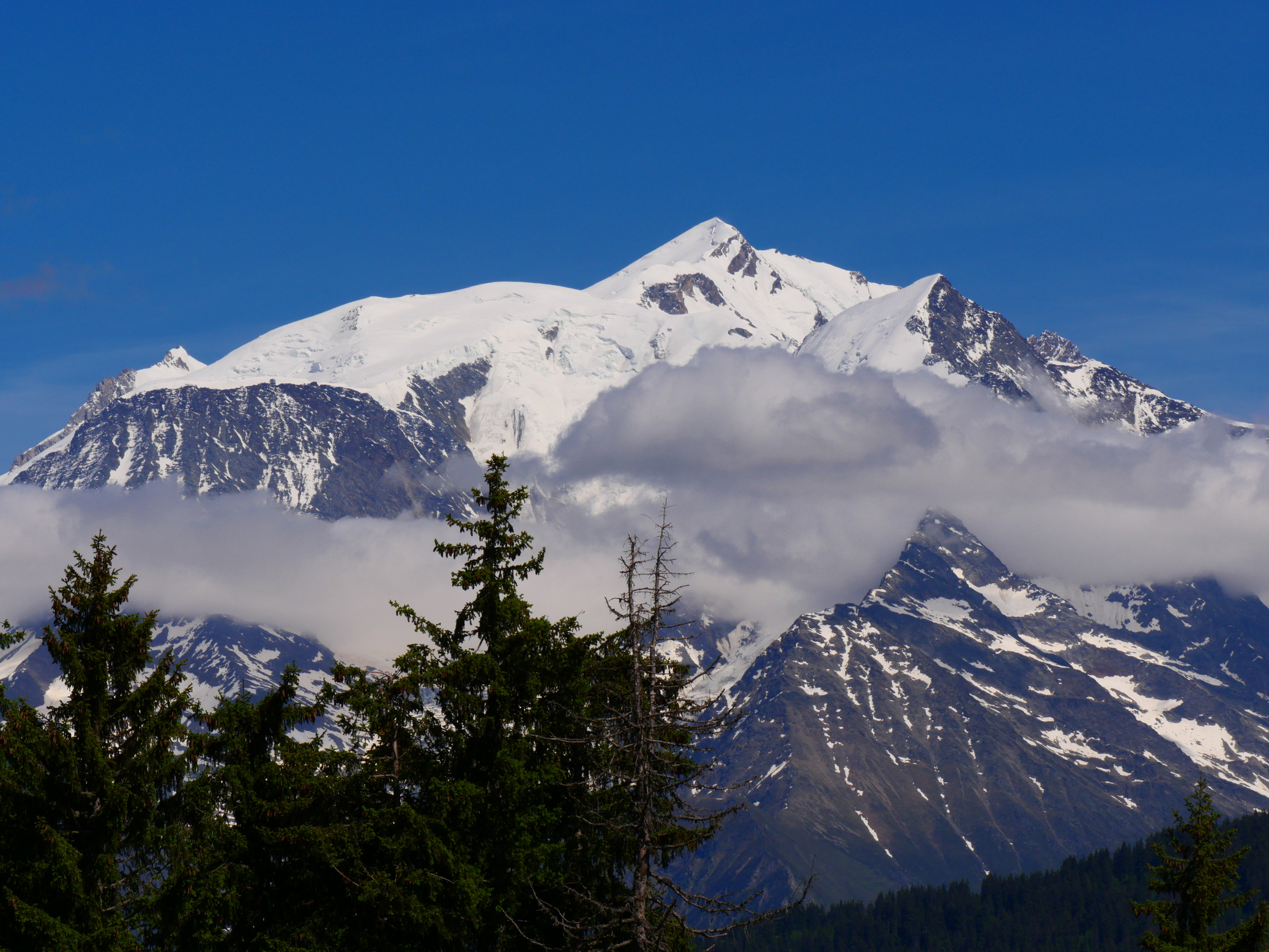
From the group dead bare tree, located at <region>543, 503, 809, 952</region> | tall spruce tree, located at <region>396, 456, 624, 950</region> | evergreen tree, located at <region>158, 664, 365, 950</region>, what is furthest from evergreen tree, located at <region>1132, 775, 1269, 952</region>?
evergreen tree, located at <region>158, 664, 365, 950</region>

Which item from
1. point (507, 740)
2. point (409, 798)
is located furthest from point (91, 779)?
point (507, 740)

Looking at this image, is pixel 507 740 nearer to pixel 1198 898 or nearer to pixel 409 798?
pixel 409 798

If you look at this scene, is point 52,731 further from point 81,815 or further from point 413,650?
point 413,650

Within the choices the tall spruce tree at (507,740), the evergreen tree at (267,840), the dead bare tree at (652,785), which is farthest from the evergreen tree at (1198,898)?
the evergreen tree at (267,840)

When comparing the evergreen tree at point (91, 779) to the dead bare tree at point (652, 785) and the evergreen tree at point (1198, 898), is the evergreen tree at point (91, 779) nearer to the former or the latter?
the dead bare tree at point (652, 785)

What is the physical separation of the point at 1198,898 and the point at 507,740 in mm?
20502

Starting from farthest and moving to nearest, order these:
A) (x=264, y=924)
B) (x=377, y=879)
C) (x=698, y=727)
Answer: (x=264, y=924) → (x=377, y=879) → (x=698, y=727)

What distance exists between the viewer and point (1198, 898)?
42219mm

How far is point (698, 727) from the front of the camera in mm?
31438

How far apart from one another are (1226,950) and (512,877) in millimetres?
19731

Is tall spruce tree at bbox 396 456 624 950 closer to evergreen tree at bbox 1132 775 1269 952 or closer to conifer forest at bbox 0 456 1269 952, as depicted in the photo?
conifer forest at bbox 0 456 1269 952

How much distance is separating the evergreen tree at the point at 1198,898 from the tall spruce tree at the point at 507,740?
16.2m

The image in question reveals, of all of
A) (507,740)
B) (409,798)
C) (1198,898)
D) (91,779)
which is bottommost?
(1198,898)

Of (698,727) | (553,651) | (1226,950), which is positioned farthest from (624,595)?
(1226,950)
